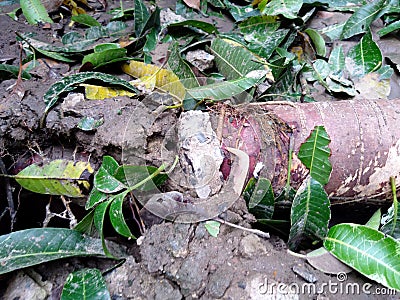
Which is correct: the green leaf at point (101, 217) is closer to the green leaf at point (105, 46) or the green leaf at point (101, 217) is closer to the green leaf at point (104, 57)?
the green leaf at point (104, 57)

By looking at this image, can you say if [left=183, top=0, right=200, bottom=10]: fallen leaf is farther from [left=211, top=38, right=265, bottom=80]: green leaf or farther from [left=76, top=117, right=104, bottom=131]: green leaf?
[left=76, top=117, right=104, bottom=131]: green leaf

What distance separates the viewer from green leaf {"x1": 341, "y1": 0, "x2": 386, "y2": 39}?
1.93 metres

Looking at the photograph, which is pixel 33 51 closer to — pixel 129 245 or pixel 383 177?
pixel 129 245

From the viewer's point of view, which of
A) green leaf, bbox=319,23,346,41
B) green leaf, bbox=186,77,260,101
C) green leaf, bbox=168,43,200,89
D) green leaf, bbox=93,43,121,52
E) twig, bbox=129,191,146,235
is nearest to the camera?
twig, bbox=129,191,146,235

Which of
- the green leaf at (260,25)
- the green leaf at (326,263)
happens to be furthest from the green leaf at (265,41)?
the green leaf at (326,263)

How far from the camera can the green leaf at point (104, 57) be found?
4.86 feet

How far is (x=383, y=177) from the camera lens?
1.27 metres

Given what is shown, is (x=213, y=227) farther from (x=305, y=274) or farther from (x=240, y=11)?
(x=240, y=11)

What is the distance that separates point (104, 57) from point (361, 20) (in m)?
1.26

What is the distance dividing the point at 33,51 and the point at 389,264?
4.97ft

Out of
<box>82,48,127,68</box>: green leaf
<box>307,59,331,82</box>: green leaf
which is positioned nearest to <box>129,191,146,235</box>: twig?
<box>82,48,127,68</box>: green leaf

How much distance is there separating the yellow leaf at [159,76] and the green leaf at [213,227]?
45 centimetres

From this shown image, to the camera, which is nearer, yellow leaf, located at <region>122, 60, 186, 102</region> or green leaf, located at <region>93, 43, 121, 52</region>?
yellow leaf, located at <region>122, 60, 186, 102</region>

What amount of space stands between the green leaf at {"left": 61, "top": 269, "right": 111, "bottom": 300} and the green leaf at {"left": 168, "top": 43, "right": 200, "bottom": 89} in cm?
71
